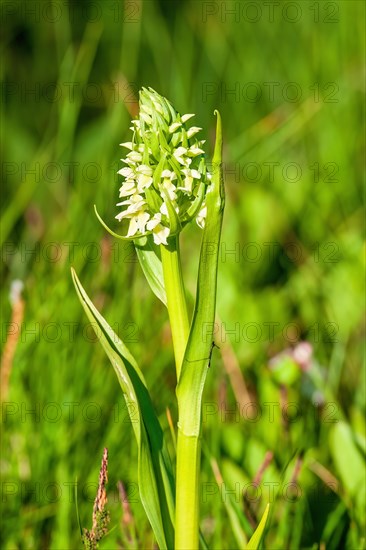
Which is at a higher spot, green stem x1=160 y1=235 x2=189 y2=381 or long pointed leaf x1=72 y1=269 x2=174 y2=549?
green stem x1=160 y1=235 x2=189 y2=381

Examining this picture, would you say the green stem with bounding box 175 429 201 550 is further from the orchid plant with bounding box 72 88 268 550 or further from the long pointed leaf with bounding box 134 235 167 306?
the long pointed leaf with bounding box 134 235 167 306

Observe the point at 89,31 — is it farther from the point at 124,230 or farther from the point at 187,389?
the point at 187,389

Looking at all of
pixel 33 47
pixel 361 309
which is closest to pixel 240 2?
pixel 33 47

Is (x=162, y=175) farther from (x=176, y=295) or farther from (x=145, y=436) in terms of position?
(x=145, y=436)

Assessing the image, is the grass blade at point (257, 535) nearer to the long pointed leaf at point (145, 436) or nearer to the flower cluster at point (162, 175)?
the long pointed leaf at point (145, 436)

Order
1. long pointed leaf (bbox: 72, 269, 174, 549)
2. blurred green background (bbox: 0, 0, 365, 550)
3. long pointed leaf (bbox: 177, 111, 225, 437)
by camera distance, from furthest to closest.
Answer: blurred green background (bbox: 0, 0, 365, 550), long pointed leaf (bbox: 72, 269, 174, 549), long pointed leaf (bbox: 177, 111, 225, 437)

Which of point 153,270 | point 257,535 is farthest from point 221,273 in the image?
point 257,535

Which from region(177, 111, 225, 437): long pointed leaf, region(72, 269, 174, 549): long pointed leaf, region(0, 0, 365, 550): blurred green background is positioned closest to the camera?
region(177, 111, 225, 437): long pointed leaf

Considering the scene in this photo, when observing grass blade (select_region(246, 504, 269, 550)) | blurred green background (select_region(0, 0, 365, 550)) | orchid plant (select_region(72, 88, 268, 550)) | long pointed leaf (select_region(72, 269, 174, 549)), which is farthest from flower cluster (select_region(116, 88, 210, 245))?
blurred green background (select_region(0, 0, 365, 550))

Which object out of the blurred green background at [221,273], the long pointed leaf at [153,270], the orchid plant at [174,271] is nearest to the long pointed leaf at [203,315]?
the orchid plant at [174,271]
